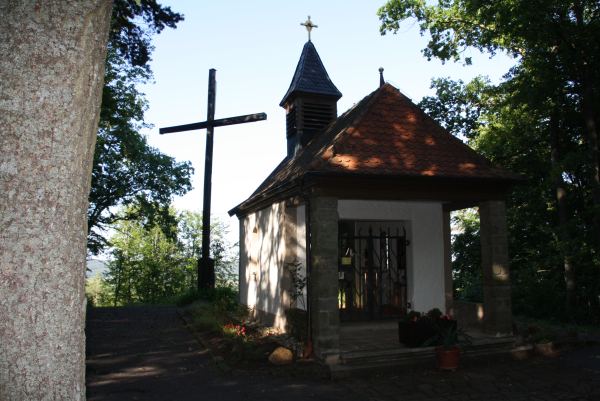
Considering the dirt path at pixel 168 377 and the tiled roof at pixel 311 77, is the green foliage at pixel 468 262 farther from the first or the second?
the dirt path at pixel 168 377

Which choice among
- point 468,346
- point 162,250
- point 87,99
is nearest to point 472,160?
point 468,346

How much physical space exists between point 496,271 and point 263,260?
218 inches

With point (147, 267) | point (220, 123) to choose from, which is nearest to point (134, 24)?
point (220, 123)

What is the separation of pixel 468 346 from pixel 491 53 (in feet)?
39.1

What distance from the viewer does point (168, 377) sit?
6809 millimetres

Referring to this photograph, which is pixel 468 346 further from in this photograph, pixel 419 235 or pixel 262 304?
pixel 262 304

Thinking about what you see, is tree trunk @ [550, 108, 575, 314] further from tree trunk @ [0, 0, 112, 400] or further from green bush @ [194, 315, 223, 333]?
tree trunk @ [0, 0, 112, 400]

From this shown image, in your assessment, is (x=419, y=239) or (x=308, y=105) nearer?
(x=419, y=239)

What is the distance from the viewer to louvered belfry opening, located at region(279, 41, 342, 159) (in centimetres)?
1312

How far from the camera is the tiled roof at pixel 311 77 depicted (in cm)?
1323

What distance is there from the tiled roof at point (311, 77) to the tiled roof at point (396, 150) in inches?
141

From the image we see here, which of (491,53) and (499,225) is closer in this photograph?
(499,225)

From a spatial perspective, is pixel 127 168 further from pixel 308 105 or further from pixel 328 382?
pixel 328 382

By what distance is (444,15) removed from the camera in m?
16.5
